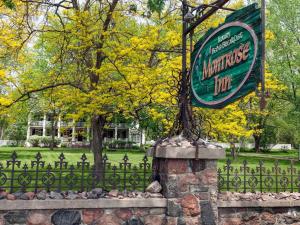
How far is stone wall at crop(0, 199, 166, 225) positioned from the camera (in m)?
5.27

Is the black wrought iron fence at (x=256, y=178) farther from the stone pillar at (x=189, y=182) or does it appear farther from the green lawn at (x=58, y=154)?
the green lawn at (x=58, y=154)

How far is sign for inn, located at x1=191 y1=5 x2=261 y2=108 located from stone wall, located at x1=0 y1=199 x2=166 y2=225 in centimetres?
218

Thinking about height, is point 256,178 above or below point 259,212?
above

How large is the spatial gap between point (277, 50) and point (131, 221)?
77.3 ft

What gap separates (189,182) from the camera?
5.78 metres

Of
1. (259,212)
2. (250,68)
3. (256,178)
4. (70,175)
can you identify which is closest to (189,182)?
(256,178)

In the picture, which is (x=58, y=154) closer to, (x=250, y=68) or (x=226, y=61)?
(x=226, y=61)

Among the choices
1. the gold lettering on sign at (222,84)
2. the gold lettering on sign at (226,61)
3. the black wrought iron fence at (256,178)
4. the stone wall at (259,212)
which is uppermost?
the gold lettering on sign at (226,61)

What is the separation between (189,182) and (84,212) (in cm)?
196

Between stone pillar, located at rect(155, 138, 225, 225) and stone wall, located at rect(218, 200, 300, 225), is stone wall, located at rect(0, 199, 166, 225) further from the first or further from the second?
stone wall, located at rect(218, 200, 300, 225)

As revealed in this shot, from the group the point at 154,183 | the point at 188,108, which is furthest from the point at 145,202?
the point at 188,108

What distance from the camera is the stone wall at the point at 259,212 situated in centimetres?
626

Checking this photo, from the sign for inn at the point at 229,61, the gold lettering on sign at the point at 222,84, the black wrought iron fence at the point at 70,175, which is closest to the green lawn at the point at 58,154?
the black wrought iron fence at the point at 70,175

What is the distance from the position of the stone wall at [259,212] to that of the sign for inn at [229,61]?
2275 millimetres
